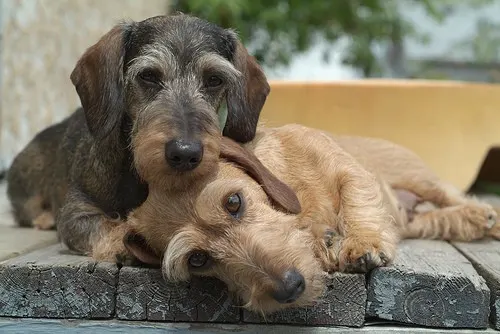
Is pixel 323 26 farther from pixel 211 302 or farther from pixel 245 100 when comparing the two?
pixel 211 302

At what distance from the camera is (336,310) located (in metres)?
2.79

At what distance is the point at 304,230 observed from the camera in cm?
302

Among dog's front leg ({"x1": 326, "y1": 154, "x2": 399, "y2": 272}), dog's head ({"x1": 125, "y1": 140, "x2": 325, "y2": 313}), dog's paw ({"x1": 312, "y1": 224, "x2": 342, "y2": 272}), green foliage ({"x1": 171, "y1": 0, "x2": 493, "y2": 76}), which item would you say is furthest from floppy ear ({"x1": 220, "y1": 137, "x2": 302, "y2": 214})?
green foliage ({"x1": 171, "y1": 0, "x2": 493, "y2": 76})

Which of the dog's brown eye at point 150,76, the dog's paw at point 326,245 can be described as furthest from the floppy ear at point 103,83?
the dog's paw at point 326,245

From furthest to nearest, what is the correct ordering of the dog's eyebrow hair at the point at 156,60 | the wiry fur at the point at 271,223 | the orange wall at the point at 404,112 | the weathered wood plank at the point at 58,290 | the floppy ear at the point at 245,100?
the orange wall at the point at 404,112 → the floppy ear at the point at 245,100 → the dog's eyebrow hair at the point at 156,60 → the weathered wood plank at the point at 58,290 → the wiry fur at the point at 271,223

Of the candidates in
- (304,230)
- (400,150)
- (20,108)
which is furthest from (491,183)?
(304,230)

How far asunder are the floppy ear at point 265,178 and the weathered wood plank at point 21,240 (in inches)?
42.0

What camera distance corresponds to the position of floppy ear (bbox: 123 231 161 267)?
2939mm

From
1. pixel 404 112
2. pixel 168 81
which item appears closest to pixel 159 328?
pixel 168 81

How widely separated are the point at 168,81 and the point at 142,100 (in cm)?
14

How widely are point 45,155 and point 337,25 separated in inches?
226

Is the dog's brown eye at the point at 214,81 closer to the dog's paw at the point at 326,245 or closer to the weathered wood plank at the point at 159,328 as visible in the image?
the dog's paw at the point at 326,245

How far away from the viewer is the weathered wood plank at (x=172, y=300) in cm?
281

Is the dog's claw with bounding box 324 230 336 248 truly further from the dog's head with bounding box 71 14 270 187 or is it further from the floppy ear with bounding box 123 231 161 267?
the floppy ear with bounding box 123 231 161 267
